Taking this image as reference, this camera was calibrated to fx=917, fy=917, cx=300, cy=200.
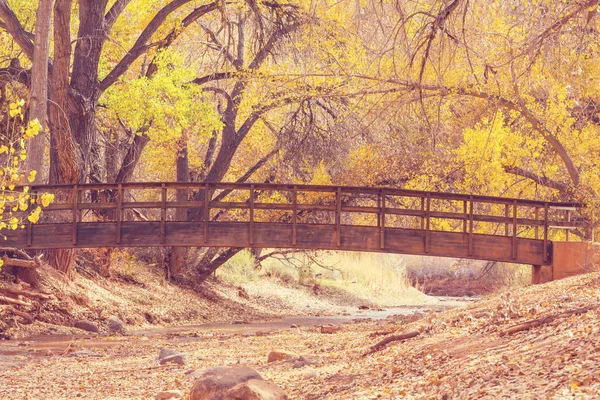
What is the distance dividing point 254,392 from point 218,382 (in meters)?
0.66

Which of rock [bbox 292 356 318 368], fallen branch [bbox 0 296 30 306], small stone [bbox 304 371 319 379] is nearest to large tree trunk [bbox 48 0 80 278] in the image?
fallen branch [bbox 0 296 30 306]

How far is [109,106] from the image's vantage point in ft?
66.4

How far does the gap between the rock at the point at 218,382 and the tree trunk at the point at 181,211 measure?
14525 mm

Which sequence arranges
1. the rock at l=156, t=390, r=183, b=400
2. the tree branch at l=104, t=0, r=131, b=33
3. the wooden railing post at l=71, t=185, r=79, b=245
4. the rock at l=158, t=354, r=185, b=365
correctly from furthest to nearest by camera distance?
the tree branch at l=104, t=0, r=131, b=33, the wooden railing post at l=71, t=185, r=79, b=245, the rock at l=158, t=354, r=185, b=365, the rock at l=156, t=390, r=183, b=400

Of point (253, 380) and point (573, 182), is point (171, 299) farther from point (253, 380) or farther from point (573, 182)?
point (253, 380)

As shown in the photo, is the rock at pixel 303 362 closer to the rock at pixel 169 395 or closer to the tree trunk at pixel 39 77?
the rock at pixel 169 395

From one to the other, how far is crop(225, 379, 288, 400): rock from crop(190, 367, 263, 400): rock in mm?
134

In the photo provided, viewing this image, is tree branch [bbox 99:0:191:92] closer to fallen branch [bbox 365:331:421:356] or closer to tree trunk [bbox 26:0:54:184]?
tree trunk [bbox 26:0:54:184]

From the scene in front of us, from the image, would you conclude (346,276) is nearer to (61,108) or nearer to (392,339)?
(61,108)

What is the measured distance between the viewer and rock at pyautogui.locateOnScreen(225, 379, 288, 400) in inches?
310

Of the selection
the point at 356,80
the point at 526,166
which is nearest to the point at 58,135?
the point at 356,80

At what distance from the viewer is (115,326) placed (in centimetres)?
1975

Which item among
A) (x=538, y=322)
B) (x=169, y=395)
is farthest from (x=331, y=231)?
(x=169, y=395)

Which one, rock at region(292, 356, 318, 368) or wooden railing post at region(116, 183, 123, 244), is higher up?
wooden railing post at region(116, 183, 123, 244)
